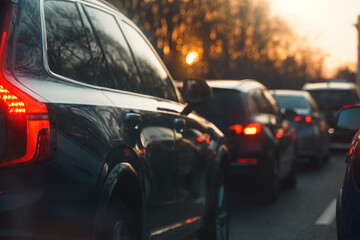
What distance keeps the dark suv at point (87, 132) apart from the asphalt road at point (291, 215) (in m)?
2.22

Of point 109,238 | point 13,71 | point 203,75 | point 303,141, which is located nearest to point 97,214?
point 109,238

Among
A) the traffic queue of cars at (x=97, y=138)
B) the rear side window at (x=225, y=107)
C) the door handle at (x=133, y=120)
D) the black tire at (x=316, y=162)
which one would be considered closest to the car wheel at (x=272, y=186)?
the rear side window at (x=225, y=107)

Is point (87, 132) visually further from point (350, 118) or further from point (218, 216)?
point (218, 216)

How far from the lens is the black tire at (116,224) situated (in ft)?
12.4

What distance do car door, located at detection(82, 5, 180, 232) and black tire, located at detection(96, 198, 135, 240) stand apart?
0.27m

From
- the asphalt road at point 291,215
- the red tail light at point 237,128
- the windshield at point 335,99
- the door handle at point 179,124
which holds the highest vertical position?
the door handle at point 179,124

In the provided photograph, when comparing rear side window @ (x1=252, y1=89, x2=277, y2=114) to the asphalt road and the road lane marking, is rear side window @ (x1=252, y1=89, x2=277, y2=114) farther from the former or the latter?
the road lane marking

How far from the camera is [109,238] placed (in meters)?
3.82

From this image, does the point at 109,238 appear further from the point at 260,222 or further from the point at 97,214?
the point at 260,222

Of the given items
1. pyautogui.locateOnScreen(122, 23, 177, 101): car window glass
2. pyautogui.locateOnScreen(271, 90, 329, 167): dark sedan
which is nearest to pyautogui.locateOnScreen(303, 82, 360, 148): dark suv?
pyautogui.locateOnScreen(271, 90, 329, 167): dark sedan

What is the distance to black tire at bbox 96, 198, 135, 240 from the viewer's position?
12.4 feet

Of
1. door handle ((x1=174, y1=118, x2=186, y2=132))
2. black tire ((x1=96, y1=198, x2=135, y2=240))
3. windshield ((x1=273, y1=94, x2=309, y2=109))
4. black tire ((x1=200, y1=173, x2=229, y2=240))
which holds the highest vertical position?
door handle ((x1=174, y1=118, x2=186, y2=132))

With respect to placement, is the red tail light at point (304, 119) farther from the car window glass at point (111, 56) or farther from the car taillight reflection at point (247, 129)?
the car window glass at point (111, 56)

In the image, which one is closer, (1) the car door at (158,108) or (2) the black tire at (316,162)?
(1) the car door at (158,108)
